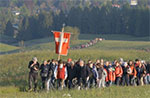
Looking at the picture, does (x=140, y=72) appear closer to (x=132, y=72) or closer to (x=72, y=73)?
(x=132, y=72)

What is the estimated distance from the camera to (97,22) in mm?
138500

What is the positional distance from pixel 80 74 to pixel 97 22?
11546cm

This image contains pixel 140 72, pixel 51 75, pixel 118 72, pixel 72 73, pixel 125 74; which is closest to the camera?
pixel 51 75

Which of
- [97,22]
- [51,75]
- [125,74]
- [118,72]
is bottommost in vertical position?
[97,22]

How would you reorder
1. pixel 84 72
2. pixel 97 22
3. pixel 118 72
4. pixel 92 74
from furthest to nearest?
pixel 97 22 → pixel 118 72 → pixel 92 74 → pixel 84 72

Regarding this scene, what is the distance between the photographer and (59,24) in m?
152

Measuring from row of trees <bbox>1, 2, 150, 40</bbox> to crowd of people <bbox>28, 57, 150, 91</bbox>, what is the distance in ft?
318

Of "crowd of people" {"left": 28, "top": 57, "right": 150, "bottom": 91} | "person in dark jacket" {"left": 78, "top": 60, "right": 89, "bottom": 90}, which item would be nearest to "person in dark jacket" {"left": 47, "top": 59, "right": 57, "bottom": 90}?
"crowd of people" {"left": 28, "top": 57, "right": 150, "bottom": 91}

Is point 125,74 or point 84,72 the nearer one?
point 84,72

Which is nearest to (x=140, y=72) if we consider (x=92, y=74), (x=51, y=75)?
(x=92, y=74)

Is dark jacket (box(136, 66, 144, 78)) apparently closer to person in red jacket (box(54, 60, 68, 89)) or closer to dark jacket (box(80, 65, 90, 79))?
dark jacket (box(80, 65, 90, 79))

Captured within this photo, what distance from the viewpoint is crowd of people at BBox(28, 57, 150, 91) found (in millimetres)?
23188

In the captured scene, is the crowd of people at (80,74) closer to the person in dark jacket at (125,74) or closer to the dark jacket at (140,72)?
the person in dark jacket at (125,74)

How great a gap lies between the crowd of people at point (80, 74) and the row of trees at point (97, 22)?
9702cm
